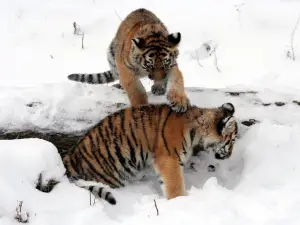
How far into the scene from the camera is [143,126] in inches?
151

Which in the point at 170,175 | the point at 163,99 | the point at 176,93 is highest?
the point at 176,93

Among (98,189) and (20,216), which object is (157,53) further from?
(20,216)

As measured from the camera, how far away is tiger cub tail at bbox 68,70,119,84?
16.6ft

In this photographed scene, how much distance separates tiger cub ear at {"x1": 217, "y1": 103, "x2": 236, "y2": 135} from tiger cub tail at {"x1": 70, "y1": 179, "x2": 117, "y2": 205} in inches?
34.0

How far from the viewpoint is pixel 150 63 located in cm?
434

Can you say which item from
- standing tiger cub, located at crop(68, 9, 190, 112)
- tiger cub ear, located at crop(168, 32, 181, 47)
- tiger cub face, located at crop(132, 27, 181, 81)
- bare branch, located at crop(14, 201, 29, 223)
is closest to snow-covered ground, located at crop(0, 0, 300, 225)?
bare branch, located at crop(14, 201, 29, 223)

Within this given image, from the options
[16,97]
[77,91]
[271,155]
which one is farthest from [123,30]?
[271,155]

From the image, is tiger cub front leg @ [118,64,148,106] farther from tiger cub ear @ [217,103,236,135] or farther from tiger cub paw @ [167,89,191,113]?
tiger cub ear @ [217,103,236,135]

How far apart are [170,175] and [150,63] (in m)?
1.02

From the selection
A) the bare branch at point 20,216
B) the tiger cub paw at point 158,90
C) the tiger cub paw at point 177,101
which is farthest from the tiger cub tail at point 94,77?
the bare branch at point 20,216

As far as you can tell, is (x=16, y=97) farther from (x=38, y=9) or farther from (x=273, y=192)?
(x=38, y=9)

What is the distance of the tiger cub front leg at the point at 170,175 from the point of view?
3.61 meters

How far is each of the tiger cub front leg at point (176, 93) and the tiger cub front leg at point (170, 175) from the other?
425 mm

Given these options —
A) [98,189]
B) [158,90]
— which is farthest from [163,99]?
[98,189]
